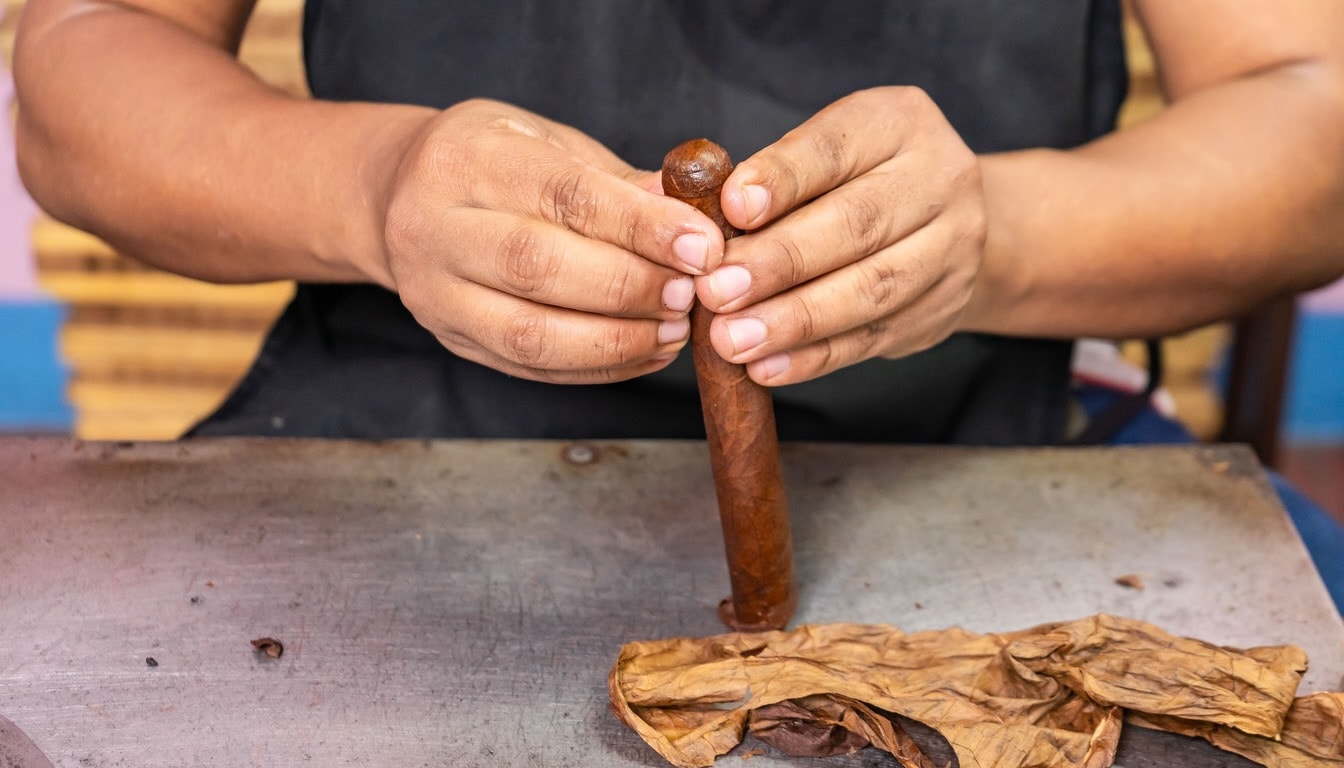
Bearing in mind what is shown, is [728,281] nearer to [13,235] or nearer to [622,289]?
[622,289]

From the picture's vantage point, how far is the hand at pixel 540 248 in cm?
83

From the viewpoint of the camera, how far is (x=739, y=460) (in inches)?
35.9

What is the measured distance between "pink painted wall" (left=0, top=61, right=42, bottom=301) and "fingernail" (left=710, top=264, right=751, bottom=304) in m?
2.36

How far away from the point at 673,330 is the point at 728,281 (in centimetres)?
8

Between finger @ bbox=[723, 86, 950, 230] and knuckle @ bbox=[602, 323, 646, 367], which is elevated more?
finger @ bbox=[723, 86, 950, 230]

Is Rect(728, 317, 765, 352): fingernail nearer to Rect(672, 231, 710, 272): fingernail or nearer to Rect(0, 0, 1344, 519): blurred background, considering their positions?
Rect(672, 231, 710, 272): fingernail

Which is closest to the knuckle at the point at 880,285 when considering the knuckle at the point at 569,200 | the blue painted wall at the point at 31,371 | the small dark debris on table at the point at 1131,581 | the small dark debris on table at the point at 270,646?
the knuckle at the point at 569,200

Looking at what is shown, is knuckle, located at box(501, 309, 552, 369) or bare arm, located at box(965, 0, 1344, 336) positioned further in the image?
bare arm, located at box(965, 0, 1344, 336)

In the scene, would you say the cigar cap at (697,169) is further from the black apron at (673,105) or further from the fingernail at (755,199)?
the black apron at (673,105)

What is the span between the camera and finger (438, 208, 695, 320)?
2.72ft

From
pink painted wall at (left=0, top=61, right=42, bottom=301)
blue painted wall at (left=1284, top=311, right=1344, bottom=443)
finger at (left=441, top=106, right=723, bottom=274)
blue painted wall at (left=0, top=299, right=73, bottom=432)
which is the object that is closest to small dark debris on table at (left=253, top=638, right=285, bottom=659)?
finger at (left=441, top=106, right=723, bottom=274)

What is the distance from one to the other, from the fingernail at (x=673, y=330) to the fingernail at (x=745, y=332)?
0.17 feet

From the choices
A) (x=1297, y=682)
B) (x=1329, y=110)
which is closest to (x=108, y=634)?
(x=1297, y=682)

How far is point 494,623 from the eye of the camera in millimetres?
971
